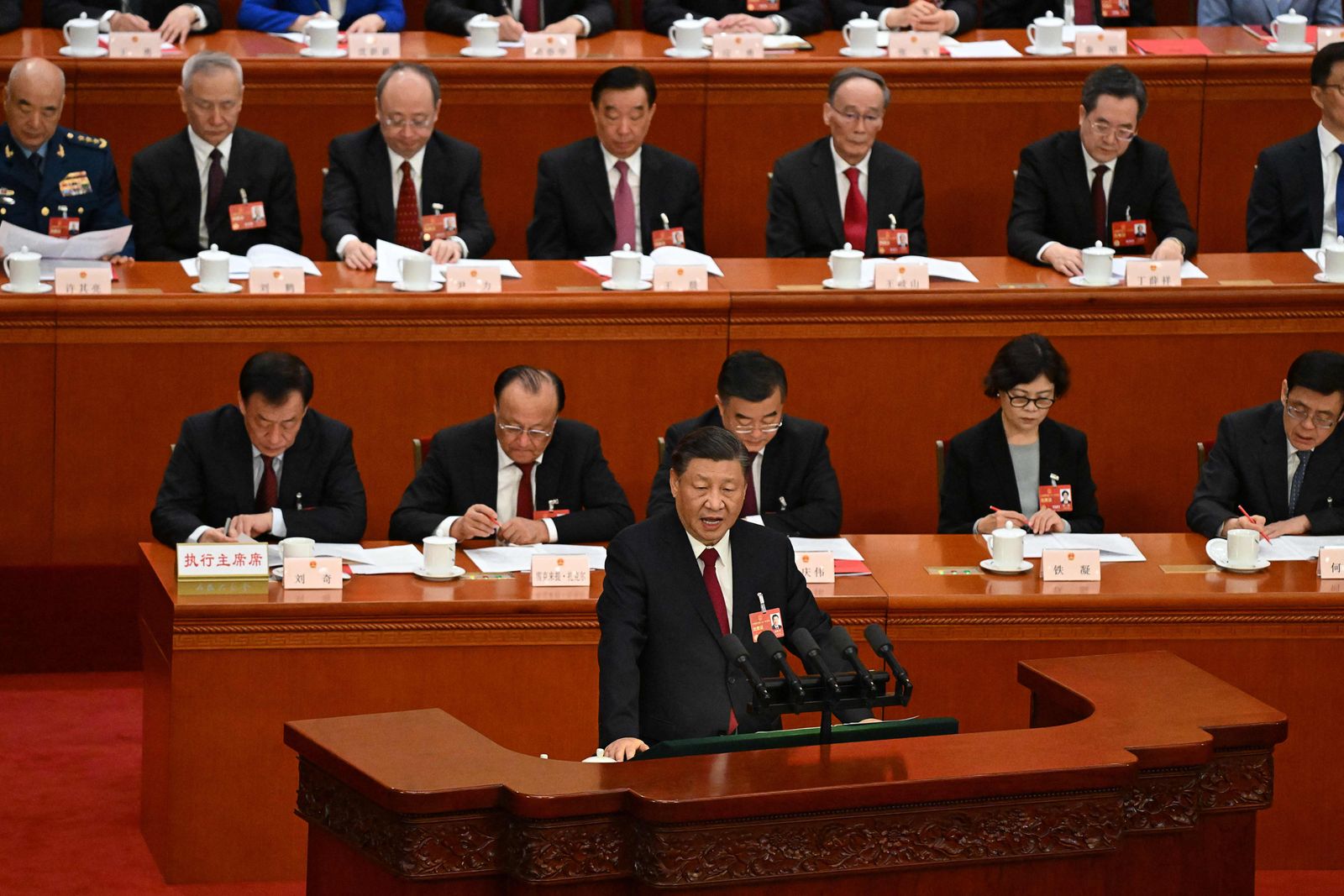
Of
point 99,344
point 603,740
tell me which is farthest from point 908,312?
point 603,740

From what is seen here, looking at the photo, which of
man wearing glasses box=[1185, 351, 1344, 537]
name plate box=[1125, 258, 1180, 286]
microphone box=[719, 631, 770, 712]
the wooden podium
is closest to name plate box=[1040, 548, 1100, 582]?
man wearing glasses box=[1185, 351, 1344, 537]

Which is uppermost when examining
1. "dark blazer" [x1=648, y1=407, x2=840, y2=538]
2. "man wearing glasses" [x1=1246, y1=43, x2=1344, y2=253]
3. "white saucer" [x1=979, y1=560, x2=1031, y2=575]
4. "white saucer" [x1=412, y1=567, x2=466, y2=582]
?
"man wearing glasses" [x1=1246, y1=43, x2=1344, y2=253]

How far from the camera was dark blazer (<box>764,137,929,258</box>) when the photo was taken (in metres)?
6.61

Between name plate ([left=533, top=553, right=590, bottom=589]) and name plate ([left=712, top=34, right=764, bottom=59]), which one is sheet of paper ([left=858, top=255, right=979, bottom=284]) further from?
name plate ([left=533, top=553, right=590, bottom=589])

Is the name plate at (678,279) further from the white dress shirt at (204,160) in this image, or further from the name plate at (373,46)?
the name plate at (373,46)

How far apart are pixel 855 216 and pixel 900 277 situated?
68cm

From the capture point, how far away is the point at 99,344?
224 inches

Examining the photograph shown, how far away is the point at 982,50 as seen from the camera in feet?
23.7

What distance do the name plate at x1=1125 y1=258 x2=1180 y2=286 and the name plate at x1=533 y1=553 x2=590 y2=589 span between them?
219 centimetres

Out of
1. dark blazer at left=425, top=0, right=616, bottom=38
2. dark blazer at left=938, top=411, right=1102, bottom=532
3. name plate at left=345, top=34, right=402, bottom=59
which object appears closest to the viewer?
dark blazer at left=938, top=411, right=1102, bottom=532

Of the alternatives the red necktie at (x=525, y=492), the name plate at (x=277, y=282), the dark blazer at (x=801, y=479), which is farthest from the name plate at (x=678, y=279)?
the name plate at (x=277, y=282)

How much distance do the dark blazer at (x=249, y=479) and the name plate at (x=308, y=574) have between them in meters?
0.51

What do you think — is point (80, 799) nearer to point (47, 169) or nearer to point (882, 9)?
point (47, 169)

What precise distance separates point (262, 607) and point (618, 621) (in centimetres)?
99
